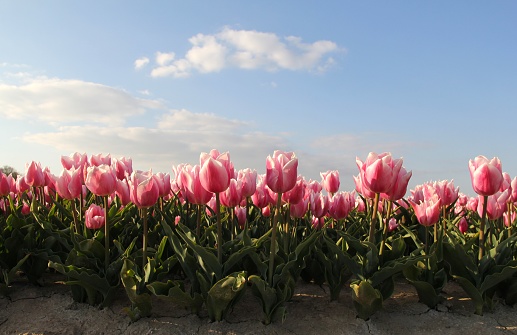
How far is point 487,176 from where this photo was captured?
3467mm

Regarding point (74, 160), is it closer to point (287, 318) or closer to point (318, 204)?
point (318, 204)

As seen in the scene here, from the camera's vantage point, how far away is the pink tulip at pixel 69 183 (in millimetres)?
3963

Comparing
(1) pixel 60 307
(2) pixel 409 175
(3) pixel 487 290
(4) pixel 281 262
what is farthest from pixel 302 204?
(1) pixel 60 307

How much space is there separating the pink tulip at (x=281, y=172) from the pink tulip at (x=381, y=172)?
21.4 inches

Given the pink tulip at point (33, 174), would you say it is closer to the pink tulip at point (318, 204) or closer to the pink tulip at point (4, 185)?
the pink tulip at point (4, 185)

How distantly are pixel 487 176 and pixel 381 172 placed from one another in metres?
1.04

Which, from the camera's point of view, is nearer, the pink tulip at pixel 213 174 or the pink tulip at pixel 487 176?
the pink tulip at pixel 213 174

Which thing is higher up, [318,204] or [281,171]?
[281,171]

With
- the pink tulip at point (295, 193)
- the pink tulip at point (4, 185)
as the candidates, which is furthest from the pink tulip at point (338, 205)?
the pink tulip at point (4, 185)

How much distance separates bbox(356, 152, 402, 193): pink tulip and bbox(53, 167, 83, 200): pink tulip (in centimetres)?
252

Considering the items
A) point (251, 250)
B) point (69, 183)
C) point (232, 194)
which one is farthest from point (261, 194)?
point (69, 183)

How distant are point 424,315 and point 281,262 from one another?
1.31 m

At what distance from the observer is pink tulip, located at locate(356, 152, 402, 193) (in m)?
3.04

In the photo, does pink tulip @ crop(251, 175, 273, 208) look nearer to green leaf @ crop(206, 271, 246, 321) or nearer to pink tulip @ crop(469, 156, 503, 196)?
green leaf @ crop(206, 271, 246, 321)
